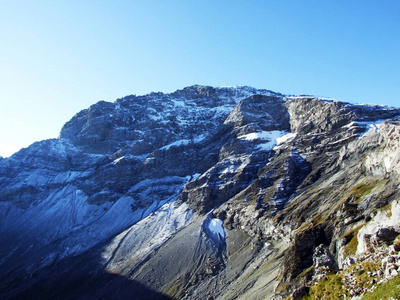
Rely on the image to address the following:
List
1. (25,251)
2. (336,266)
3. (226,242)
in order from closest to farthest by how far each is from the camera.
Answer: (336,266), (226,242), (25,251)

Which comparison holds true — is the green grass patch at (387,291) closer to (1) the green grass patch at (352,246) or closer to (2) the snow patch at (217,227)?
(1) the green grass patch at (352,246)

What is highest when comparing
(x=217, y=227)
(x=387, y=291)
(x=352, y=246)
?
(x=387, y=291)

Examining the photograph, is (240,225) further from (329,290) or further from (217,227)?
(329,290)

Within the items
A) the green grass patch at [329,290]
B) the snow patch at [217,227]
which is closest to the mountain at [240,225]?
the green grass patch at [329,290]

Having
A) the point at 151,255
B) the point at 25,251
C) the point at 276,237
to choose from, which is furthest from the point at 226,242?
the point at 25,251

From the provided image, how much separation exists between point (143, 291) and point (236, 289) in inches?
1344

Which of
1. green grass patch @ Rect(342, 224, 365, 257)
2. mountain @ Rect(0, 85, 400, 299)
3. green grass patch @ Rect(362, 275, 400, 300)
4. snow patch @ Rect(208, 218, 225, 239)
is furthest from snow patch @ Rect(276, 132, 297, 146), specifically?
green grass patch @ Rect(362, 275, 400, 300)

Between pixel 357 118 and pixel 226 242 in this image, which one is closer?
pixel 226 242

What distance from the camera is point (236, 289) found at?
8919cm

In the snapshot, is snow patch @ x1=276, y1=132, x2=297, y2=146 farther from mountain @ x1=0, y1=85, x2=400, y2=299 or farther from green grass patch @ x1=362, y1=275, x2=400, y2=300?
green grass patch @ x1=362, y1=275, x2=400, y2=300

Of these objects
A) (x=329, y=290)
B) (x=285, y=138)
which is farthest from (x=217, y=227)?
(x=329, y=290)

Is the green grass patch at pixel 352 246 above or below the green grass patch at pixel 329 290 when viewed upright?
below

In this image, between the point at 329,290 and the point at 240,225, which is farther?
the point at 240,225

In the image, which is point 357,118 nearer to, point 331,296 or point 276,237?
point 276,237
